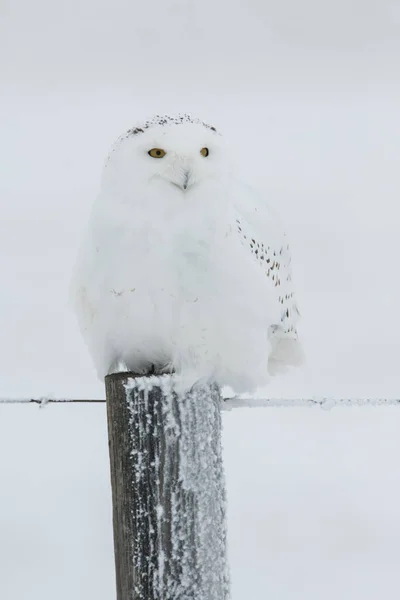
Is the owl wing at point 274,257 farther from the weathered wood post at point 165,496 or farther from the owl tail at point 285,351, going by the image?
the weathered wood post at point 165,496

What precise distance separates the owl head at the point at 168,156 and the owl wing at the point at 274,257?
229 mm

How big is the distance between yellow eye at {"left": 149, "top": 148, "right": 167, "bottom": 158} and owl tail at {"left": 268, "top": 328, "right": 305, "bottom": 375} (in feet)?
2.92

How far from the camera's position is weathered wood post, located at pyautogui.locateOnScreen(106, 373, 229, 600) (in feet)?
5.76

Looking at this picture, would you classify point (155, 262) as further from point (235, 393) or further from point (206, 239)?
point (235, 393)

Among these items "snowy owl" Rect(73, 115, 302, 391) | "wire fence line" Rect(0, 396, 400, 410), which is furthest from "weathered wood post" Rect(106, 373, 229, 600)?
"snowy owl" Rect(73, 115, 302, 391)

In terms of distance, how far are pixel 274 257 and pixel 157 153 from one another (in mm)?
617

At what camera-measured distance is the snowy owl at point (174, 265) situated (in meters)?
2.28

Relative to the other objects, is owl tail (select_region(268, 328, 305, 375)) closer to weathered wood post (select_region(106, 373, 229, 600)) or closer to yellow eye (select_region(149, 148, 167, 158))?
yellow eye (select_region(149, 148, 167, 158))

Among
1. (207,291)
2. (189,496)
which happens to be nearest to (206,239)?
(207,291)

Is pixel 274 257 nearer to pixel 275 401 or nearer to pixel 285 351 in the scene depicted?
pixel 285 351

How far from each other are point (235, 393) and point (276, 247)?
0.57 meters

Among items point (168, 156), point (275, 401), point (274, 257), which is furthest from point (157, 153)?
point (275, 401)

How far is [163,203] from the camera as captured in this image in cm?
231

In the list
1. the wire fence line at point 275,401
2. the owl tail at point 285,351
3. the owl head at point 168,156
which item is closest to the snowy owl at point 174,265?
the owl head at point 168,156
